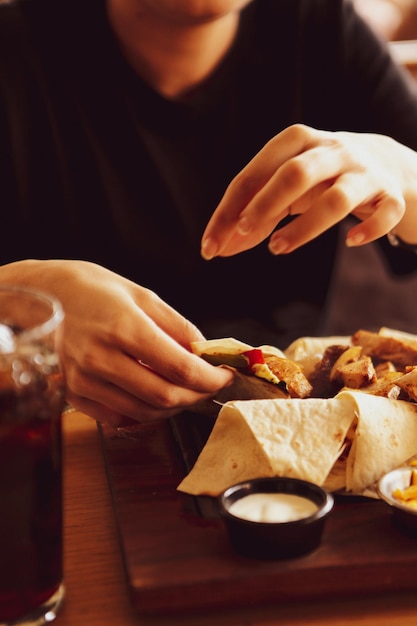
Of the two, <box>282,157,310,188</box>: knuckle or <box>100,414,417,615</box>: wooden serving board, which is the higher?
<box>282,157,310,188</box>: knuckle

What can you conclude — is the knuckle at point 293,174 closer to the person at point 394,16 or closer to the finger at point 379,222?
the finger at point 379,222

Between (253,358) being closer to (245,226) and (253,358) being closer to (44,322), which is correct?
(245,226)

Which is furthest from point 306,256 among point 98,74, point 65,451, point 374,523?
Result: point 374,523

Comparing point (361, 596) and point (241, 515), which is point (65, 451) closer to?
point (241, 515)

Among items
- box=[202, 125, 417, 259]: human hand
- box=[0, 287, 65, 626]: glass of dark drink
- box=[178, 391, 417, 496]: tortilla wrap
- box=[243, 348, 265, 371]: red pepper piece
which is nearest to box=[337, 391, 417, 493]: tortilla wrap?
box=[178, 391, 417, 496]: tortilla wrap

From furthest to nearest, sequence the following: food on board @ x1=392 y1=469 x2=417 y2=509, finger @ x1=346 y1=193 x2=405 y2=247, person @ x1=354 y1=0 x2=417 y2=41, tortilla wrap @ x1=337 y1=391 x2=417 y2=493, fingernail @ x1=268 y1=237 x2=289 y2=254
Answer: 1. person @ x1=354 y1=0 x2=417 y2=41
2. finger @ x1=346 y1=193 x2=405 y2=247
3. fingernail @ x1=268 y1=237 x2=289 y2=254
4. tortilla wrap @ x1=337 y1=391 x2=417 y2=493
5. food on board @ x1=392 y1=469 x2=417 y2=509

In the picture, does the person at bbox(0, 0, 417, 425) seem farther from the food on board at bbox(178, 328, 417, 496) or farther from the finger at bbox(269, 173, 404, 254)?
the food on board at bbox(178, 328, 417, 496)
